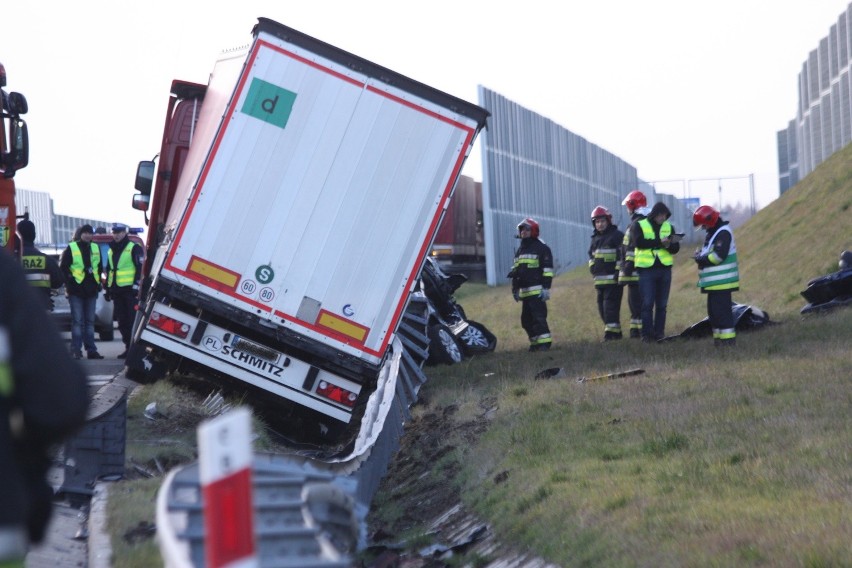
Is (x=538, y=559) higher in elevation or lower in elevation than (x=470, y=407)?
lower

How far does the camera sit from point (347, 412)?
11648 millimetres

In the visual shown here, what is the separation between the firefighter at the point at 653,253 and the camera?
1638cm

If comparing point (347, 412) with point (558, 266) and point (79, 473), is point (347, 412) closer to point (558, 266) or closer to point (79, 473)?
point (79, 473)

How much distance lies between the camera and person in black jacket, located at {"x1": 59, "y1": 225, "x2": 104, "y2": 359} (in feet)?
58.5

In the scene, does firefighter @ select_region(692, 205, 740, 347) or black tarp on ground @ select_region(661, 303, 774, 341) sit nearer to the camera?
firefighter @ select_region(692, 205, 740, 347)

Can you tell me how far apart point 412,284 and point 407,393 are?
98.1 inches

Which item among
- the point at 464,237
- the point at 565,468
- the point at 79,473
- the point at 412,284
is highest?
the point at 464,237

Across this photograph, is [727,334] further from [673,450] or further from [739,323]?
[673,450]

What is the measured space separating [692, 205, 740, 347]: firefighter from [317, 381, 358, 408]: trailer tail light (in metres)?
5.22

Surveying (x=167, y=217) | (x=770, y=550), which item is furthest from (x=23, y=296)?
(x=167, y=217)

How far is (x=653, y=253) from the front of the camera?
1642cm

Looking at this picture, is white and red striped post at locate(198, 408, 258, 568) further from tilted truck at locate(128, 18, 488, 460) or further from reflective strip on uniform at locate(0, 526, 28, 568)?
tilted truck at locate(128, 18, 488, 460)

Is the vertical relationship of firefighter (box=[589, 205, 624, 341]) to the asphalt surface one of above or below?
above

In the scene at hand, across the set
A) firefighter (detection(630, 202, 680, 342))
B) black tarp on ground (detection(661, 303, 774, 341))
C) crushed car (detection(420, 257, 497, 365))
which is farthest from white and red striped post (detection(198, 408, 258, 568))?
black tarp on ground (detection(661, 303, 774, 341))
